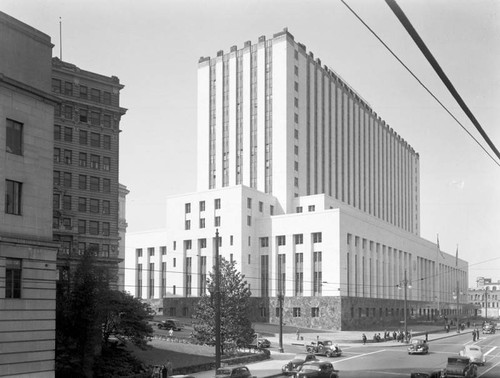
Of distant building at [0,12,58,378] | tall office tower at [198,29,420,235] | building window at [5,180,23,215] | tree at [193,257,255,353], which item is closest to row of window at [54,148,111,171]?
tree at [193,257,255,353]

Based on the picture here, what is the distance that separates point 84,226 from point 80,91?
51.5 feet

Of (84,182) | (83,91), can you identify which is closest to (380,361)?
(84,182)

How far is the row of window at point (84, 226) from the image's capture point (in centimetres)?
7100

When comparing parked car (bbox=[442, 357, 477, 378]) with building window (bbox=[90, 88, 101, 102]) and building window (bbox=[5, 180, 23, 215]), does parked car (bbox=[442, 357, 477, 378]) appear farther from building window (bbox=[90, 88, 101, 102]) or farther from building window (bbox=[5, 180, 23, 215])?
building window (bbox=[90, 88, 101, 102])

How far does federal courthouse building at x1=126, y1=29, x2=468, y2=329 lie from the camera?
107m

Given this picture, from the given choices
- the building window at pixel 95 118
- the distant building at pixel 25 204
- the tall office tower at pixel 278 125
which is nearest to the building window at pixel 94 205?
the building window at pixel 95 118

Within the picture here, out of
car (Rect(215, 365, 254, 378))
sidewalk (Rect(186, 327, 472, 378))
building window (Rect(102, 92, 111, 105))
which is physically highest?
building window (Rect(102, 92, 111, 105))

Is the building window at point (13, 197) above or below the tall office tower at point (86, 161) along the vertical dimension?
below

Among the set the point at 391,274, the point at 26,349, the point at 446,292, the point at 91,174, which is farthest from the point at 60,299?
the point at 446,292

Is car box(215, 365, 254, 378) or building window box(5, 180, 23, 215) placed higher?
building window box(5, 180, 23, 215)

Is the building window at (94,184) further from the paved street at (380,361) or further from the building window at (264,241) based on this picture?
the building window at (264,241)

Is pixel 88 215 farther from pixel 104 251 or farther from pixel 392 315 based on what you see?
pixel 392 315

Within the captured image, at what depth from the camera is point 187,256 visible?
117m

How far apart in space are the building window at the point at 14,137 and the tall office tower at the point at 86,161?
3658cm
